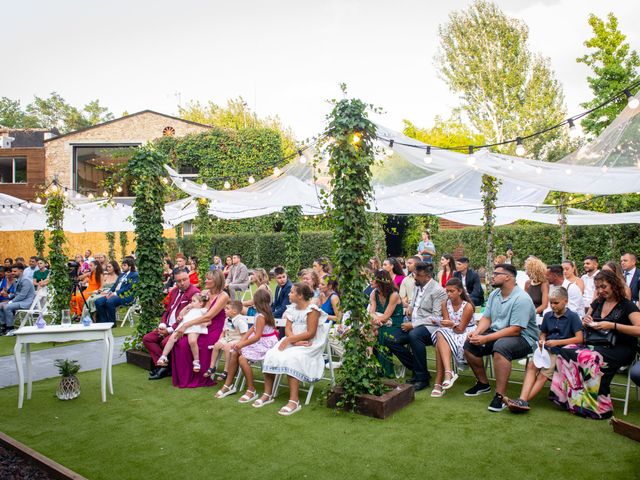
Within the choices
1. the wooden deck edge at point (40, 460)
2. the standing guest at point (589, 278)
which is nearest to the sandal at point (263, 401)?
the wooden deck edge at point (40, 460)

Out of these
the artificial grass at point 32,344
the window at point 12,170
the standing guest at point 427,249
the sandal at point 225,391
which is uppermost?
the window at point 12,170

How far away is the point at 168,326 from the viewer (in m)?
6.16

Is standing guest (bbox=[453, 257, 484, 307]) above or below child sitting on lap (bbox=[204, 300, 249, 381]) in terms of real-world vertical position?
above

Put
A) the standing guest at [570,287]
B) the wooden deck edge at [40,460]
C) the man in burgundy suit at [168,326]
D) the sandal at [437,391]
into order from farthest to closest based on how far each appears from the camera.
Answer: the man in burgundy suit at [168,326], the standing guest at [570,287], the sandal at [437,391], the wooden deck edge at [40,460]

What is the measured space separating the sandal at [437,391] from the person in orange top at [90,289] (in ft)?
25.8

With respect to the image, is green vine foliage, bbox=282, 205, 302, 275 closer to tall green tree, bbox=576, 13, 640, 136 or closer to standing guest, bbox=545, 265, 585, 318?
standing guest, bbox=545, 265, 585, 318

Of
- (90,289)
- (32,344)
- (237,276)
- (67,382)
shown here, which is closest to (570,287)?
(67,382)

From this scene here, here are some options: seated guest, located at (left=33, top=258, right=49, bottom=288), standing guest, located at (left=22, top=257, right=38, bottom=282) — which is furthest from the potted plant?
standing guest, located at (left=22, top=257, right=38, bottom=282)

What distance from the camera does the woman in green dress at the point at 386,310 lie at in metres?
5.37

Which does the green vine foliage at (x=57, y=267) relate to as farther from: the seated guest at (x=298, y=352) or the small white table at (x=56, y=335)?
the seated guest at (x=298, y=352)

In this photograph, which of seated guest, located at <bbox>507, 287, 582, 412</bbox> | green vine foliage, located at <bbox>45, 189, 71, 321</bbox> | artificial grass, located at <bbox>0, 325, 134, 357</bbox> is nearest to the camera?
seated guest, located at <bbox>507, 287, 582, 412</bbox>

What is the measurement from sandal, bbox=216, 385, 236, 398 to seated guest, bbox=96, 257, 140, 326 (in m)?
5.11

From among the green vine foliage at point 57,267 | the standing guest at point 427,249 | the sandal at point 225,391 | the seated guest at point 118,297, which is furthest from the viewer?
the standing guest at point 427,249

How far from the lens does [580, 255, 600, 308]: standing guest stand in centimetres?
638
